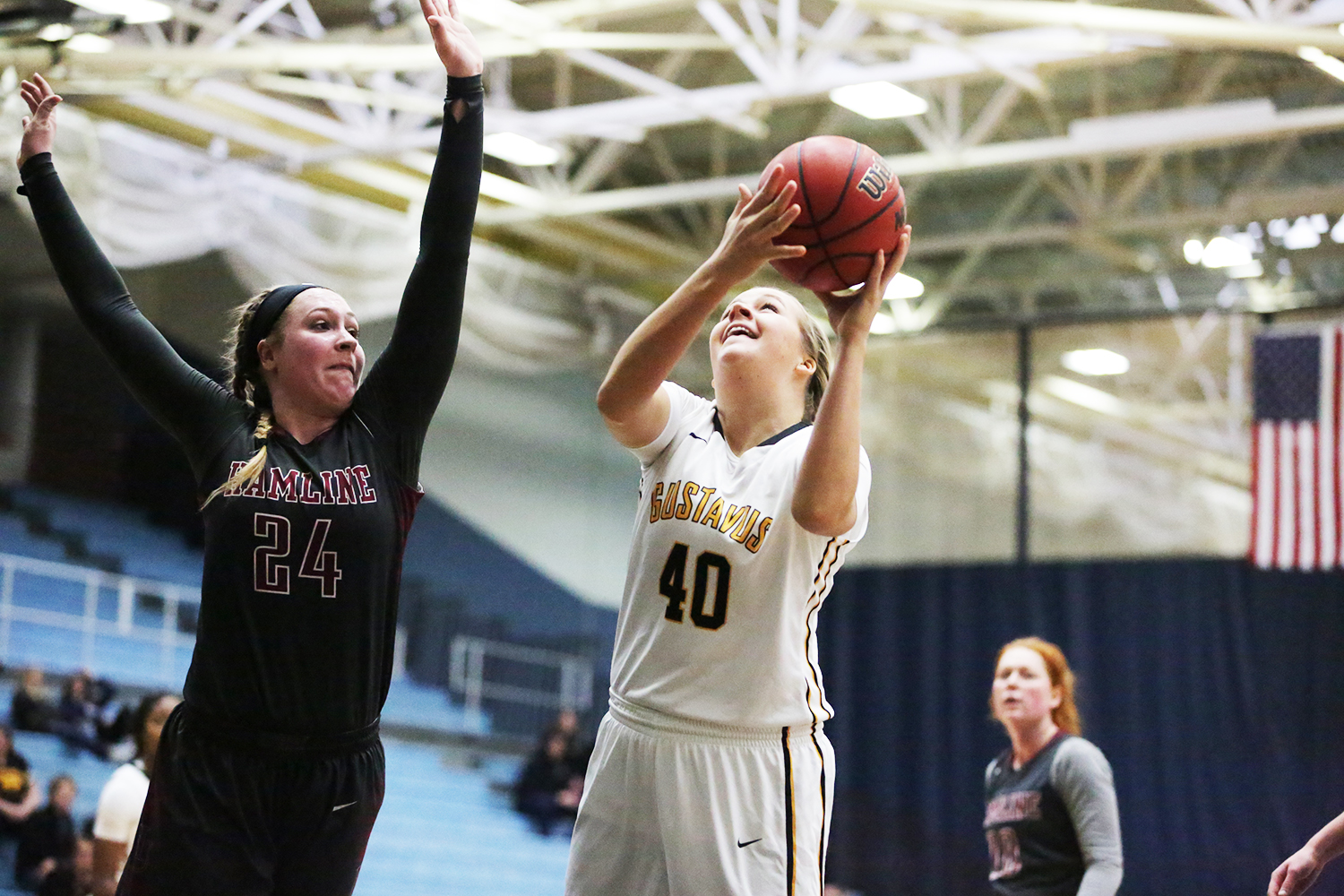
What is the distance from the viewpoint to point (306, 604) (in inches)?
110

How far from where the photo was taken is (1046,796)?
5293 mm

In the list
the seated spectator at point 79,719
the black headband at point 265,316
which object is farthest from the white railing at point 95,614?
the black headband at point 265,316

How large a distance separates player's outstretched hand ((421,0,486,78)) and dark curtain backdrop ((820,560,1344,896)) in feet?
30.0

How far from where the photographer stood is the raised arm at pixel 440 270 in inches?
116

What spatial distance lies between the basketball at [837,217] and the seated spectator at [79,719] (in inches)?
349

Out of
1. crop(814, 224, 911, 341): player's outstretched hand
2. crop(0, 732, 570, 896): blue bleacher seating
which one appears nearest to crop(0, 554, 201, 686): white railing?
crop(0, 732, 570, 896): blue bleacher seating

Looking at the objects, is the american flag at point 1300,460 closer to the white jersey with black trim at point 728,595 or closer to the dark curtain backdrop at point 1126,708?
the dark curtain backdrop at point 1126,708

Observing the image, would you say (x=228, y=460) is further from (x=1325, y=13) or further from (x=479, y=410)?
(x=479, y=410)

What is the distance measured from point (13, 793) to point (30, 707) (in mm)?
989

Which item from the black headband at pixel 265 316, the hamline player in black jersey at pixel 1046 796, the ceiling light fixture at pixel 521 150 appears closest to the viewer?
the black headband at pixel 265 316

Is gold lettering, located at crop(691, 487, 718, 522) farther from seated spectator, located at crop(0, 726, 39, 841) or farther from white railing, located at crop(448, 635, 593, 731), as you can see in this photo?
white railing, located at crop(448, 635, 593, 731)

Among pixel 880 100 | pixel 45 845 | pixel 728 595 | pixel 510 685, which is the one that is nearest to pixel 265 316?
pixel 728 595

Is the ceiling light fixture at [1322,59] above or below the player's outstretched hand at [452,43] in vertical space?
above

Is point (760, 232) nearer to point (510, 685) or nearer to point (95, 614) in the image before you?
point (95, 614)
